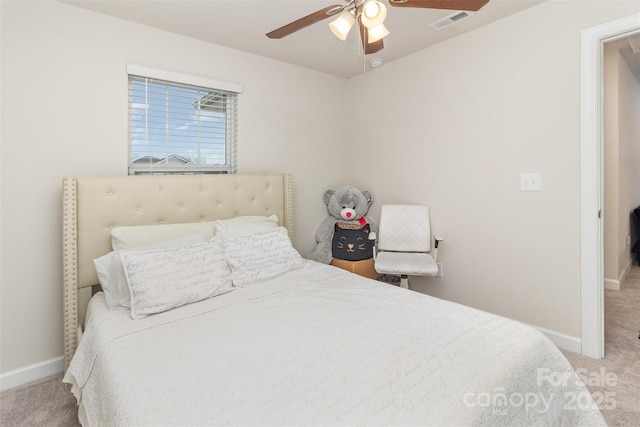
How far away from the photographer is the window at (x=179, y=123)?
2521 mm

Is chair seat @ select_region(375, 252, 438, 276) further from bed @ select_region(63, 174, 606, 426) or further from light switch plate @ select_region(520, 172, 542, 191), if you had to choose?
light switch plate @ select_region(520, 172, 542, 191)

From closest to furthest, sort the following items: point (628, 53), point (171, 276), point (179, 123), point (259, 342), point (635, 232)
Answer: point (259, 342) → point (171, 276) → point (179, 123) → point (628, 53) → point (635, 232)

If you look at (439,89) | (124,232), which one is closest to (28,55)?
(124,232)

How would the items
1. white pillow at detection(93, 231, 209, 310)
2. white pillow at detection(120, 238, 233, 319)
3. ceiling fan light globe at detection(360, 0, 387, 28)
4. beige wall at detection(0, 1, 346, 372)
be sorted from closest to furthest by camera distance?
ceiling fan light globe at detection(360, 0, 387, 28)
white pillow at detection(120, 238, 233, 319)
white pillow at detection(93, 231, 209, 310)
beige wall at detection(0, 1, 346, 372)

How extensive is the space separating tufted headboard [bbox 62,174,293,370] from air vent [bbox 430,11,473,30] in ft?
6.17

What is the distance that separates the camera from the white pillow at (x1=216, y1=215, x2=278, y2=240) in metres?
2.46

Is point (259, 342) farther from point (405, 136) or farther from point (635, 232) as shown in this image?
point (635, 232)

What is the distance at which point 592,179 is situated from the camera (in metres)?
2.19

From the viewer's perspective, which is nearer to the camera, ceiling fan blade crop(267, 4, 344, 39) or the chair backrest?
ceiling fan blade crop(267, 4, 344, 39)

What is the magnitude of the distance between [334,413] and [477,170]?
238 cm

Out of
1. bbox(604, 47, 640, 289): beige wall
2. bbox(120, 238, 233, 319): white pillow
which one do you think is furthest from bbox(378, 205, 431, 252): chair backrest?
bbox(604, 47, 640, 289): beige wall

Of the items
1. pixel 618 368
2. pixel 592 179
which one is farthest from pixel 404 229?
pixel 618 368

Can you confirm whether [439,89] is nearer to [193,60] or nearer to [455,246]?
[455,246]

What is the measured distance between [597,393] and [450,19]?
2.56 metres
